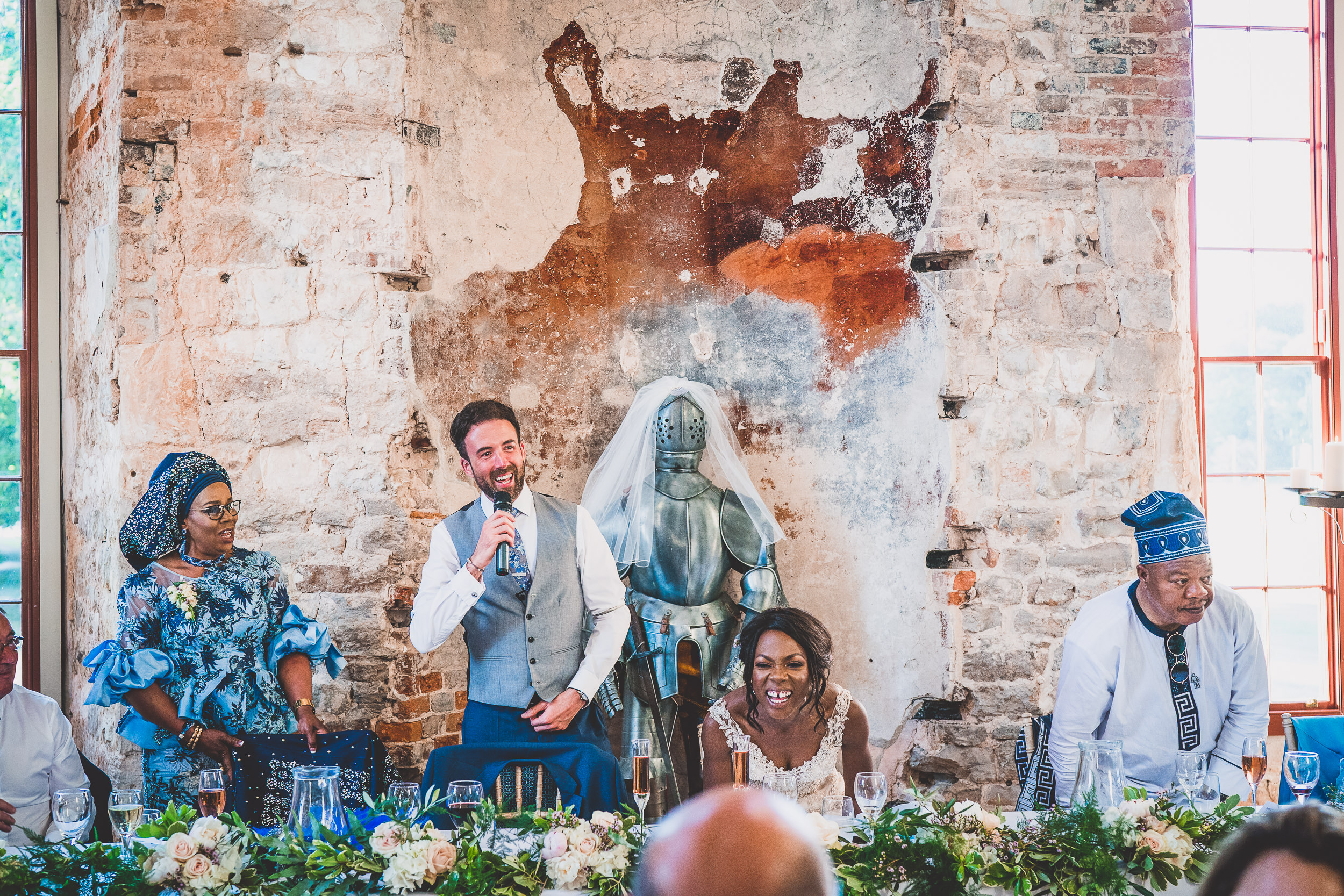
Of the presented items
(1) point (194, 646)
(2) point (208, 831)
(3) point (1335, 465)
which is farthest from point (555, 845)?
(3) point (1335, 465)

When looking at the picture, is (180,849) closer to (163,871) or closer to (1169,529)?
(163,871)

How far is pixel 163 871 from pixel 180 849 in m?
0.05

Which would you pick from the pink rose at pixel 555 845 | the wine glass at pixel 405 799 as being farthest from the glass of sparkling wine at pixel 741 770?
the wine glass at pixel 405 799

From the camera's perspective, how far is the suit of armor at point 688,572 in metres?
4.20

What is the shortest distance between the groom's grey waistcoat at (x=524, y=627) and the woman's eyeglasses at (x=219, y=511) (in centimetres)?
66

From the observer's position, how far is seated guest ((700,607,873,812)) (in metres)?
2.95

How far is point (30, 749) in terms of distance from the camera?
312cm

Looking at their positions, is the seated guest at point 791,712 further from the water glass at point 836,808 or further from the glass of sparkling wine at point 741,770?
the water glass at point 836,808

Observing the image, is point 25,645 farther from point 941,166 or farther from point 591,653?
point 941,166

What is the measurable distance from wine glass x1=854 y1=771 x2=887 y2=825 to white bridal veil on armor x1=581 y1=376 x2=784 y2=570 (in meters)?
2.01

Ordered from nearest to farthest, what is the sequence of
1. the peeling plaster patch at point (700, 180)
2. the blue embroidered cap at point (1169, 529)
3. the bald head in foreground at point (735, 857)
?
the bald head in foreground at point (735, 857) < the blue embroidered cap at point (1169, 529) < the peeling plaster patch at point (700, 180)

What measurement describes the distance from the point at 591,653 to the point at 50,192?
125 inches

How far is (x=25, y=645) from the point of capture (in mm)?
4410

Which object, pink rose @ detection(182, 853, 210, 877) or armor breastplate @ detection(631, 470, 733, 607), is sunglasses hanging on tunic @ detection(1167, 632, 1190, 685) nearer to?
armor breastplate @ detection(631, 470, 733, 607)
